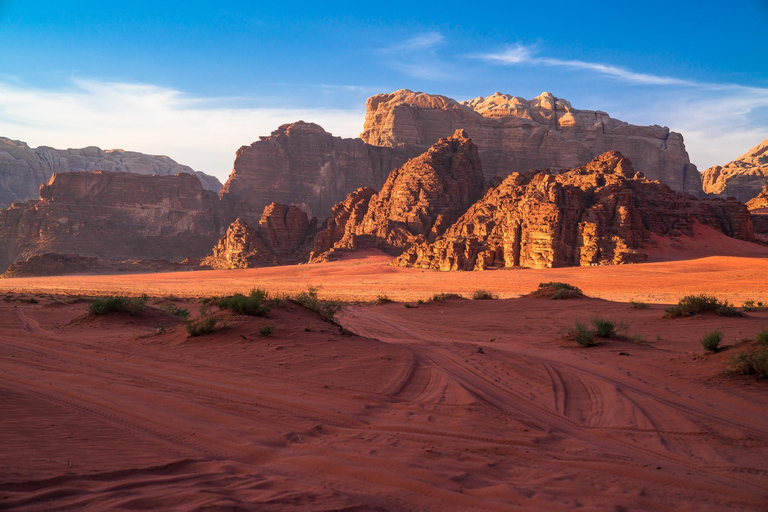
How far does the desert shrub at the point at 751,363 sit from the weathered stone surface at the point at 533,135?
96592 millimetres

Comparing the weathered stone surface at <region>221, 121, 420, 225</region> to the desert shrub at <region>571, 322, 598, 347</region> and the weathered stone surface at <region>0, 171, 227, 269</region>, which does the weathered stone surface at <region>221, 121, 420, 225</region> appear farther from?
the desert shrub at <region>571, 322, 598, 347</region>

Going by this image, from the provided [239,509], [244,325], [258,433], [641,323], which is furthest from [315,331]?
[641,323]

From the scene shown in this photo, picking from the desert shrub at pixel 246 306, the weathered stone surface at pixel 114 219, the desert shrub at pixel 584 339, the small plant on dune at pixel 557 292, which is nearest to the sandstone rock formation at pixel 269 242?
the weathered stone surface at pixel 114 219

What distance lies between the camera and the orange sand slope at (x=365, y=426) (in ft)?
12.3

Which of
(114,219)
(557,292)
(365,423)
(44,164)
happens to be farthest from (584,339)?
(44,164)

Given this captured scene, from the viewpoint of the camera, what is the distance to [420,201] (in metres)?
61.4

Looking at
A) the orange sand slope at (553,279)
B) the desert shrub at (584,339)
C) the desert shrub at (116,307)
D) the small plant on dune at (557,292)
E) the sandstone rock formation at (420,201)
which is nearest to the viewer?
the desert shrub at (584,339)

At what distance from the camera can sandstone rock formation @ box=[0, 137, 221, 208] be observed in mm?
117125

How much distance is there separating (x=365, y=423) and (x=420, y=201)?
56692mm

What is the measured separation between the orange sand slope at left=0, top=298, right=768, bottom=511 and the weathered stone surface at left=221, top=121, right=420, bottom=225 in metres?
87.2

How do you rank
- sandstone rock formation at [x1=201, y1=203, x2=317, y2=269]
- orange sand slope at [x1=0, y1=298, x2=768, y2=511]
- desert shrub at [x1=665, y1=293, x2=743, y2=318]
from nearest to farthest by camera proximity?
1. orange sand slope at [x1=0, y1=298, x2=768, y2=511]
2. desert shrub at [x1=665, y1=293, x2=743, y2=318]
3. sandstone rock formation at [x1=201, y1=203, x2=317, y2=269]

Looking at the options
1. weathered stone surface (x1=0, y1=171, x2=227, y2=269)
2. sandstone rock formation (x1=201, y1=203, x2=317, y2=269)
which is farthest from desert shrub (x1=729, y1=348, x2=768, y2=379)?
weathered stone surface (x1=0, y1=171, x2=227, y2=269)

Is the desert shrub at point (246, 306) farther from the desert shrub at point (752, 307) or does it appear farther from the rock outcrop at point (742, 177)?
the rock outcrop at point (742, 177)

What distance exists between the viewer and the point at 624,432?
5.50 m
